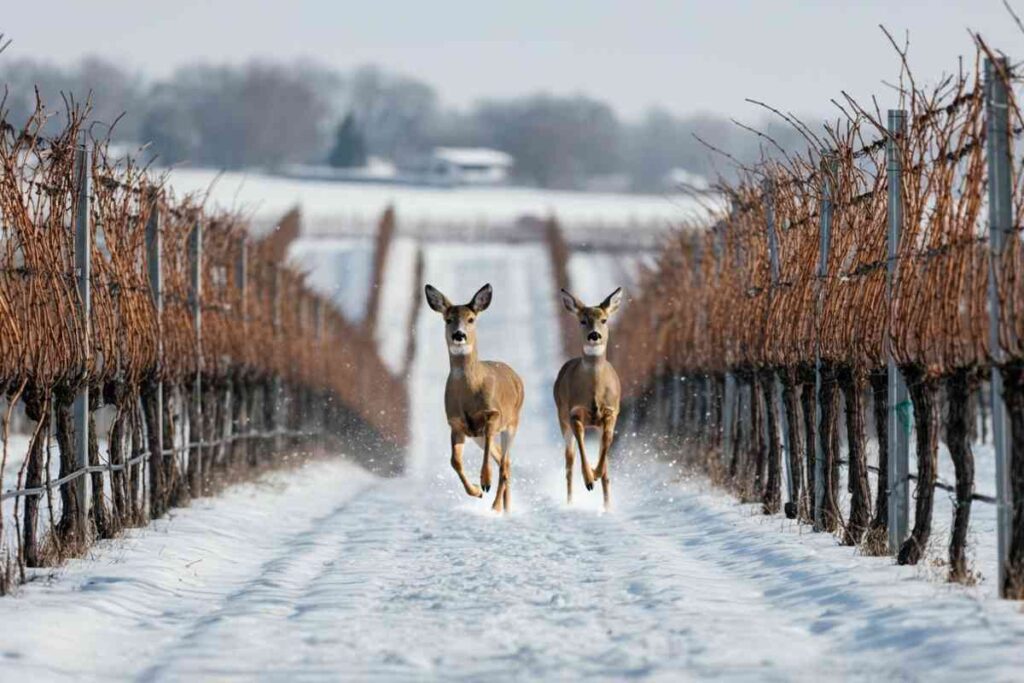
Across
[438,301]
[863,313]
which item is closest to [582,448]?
[438,301]

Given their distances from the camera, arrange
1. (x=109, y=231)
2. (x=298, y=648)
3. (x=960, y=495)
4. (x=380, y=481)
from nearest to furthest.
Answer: (x=298, y=648) < (x=960, y=495) < (x=109, y=231) < (x=380, y=481)

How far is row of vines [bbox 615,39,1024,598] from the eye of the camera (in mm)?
10906

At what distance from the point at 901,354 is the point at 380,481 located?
710 inches

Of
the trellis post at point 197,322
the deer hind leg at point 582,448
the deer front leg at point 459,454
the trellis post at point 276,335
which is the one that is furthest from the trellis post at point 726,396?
the trellis post at point 276,335

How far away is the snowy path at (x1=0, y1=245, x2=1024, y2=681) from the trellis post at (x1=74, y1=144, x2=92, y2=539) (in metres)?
0.58

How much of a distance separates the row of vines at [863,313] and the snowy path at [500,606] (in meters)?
0.59

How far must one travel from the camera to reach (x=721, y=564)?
13.1 meters

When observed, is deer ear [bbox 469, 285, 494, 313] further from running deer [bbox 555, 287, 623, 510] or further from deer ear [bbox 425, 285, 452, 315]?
running deer [bbox 555, 287, 623, 510]

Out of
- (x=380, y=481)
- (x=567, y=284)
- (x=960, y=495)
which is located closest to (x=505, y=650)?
(x=960, y=495)

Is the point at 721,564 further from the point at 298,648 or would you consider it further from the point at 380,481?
the point at 380,481

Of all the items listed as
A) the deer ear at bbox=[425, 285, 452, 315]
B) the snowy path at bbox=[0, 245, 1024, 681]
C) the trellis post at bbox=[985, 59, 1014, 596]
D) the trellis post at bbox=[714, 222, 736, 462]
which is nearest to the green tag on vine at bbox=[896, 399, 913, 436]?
the snowy path at bbox=[0, 245, 1024, 681]

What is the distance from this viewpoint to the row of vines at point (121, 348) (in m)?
12.6

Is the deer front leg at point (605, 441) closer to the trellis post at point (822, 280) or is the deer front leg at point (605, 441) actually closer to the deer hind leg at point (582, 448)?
the deer hind leg at point (582, 448)

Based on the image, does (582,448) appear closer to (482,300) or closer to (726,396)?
(482,300)
